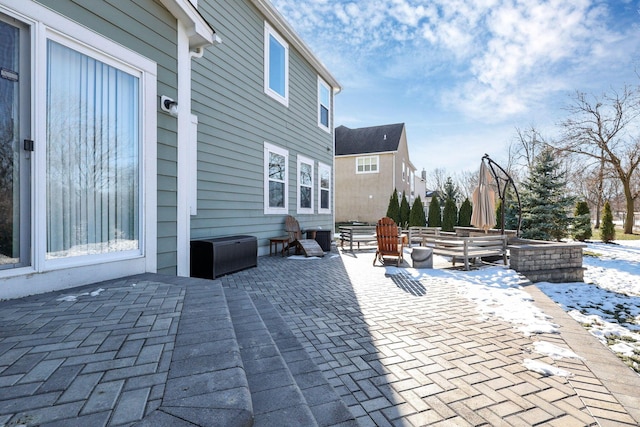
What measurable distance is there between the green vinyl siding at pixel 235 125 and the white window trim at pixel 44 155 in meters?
1.95

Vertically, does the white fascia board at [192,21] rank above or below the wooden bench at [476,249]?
above

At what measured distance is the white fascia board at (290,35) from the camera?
717 centimetres

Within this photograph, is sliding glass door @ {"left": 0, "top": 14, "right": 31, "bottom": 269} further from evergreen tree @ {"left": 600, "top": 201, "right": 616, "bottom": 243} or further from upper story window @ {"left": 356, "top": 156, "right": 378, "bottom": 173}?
upper story window @ {"left": 356, "top": 156, "right": 378, "bottom": 173}

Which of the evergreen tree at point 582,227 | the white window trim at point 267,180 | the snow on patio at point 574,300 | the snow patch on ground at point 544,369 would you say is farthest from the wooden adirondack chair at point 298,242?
the evergreen tree at point 582,227

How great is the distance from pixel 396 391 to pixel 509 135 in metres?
28.2

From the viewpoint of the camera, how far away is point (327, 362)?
2.42m

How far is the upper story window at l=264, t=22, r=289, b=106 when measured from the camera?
7625 mm

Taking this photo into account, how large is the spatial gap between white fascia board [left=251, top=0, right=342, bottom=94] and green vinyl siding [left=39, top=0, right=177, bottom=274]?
3943mm

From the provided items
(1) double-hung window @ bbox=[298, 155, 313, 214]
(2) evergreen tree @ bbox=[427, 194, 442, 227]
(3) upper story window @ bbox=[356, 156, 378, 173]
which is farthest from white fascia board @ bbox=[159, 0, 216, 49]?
(3) upper story window @ bbox=[356, 156, 378, 173]

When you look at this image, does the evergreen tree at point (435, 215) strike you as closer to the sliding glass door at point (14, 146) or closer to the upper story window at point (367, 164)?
the upper story window at point (367, 164)

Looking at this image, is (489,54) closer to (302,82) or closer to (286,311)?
(302,82)

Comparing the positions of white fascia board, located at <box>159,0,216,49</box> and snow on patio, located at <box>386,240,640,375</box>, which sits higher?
white fascia board, located at <box>159,0,216,49</box>

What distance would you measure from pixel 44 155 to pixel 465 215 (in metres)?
17.3

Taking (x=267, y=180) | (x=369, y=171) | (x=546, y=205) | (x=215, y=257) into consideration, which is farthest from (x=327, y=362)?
(x=369, y=171)
